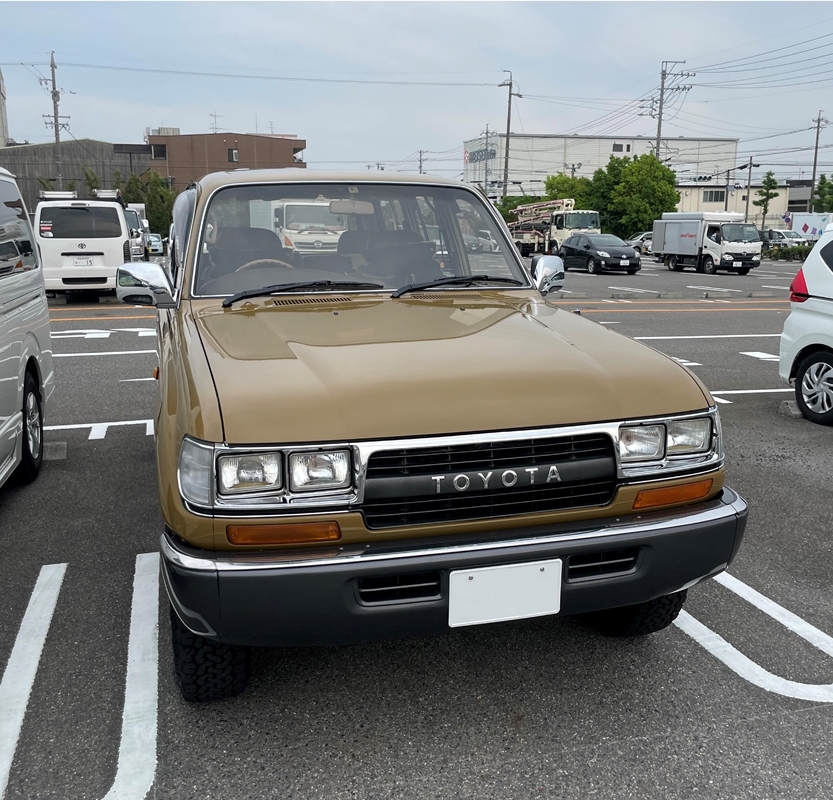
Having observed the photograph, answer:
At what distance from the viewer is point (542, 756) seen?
2.50 meters

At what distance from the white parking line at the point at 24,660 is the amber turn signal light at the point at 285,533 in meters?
1.03

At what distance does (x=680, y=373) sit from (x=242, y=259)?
201cm

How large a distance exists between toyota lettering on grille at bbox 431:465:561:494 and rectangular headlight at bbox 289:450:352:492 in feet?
0.84

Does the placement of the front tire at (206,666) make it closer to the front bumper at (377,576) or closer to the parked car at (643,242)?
the front bumper at (377,576)

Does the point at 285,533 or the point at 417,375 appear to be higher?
the point at 417,375

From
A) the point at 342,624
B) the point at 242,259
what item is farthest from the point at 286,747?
the point at 242,259

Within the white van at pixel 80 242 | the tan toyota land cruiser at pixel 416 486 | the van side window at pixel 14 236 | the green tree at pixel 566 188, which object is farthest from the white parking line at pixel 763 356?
the green tree at pixel 566 188

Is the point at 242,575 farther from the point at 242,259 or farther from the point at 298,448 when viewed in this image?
the point at 242,259

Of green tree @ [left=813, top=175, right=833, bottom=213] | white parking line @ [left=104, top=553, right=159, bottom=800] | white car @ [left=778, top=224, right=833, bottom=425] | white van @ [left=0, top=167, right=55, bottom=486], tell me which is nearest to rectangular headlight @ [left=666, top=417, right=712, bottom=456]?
white parking line @ [left=104, top=553, right=159, bottom=800]

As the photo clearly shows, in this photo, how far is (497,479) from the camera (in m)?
2.34

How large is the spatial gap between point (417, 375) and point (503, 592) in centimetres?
69

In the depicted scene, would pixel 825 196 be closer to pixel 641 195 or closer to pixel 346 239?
pixel 641 195

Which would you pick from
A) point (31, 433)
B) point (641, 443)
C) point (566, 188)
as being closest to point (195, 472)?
point (641, 443)

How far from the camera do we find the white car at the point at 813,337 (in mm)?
6520
